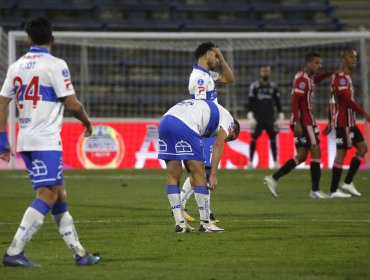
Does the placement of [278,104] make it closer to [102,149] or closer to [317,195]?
A: [102,149]

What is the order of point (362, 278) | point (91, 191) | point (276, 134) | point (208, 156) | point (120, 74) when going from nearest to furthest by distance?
point (362, 278) < point (208, 156) < point (91, 191) < point (276, 134) < point (120, 74)

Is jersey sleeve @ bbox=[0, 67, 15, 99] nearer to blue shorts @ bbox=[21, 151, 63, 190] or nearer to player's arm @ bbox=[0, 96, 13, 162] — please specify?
player's arm @ bbox=[0, 96, 13, 162]

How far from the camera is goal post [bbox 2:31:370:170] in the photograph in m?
23.8

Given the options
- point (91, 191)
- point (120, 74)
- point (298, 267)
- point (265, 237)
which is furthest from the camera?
point (120, 74)

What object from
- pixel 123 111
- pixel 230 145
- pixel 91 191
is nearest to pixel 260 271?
pixel 91 191

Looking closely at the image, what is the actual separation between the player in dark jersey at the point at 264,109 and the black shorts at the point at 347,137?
637 cm

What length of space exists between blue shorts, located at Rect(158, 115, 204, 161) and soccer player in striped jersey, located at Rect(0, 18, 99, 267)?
2.55 meters

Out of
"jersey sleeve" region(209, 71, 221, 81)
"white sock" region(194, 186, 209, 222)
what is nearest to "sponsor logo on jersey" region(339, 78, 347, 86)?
"jersey sleeve" region(209, 71, 221, 81)

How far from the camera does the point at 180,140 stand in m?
10.1

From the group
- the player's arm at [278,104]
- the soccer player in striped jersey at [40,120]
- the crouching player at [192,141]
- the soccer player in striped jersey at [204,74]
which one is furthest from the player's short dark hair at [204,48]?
the player's arm at [278,104]

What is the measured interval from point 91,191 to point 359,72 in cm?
1059

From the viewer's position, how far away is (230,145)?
22.9 meters

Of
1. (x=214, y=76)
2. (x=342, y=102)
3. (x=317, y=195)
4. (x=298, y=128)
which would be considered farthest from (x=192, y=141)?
(x=342, y=102)

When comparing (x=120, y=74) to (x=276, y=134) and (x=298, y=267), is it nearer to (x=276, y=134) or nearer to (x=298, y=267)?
(x=276, y=134)
